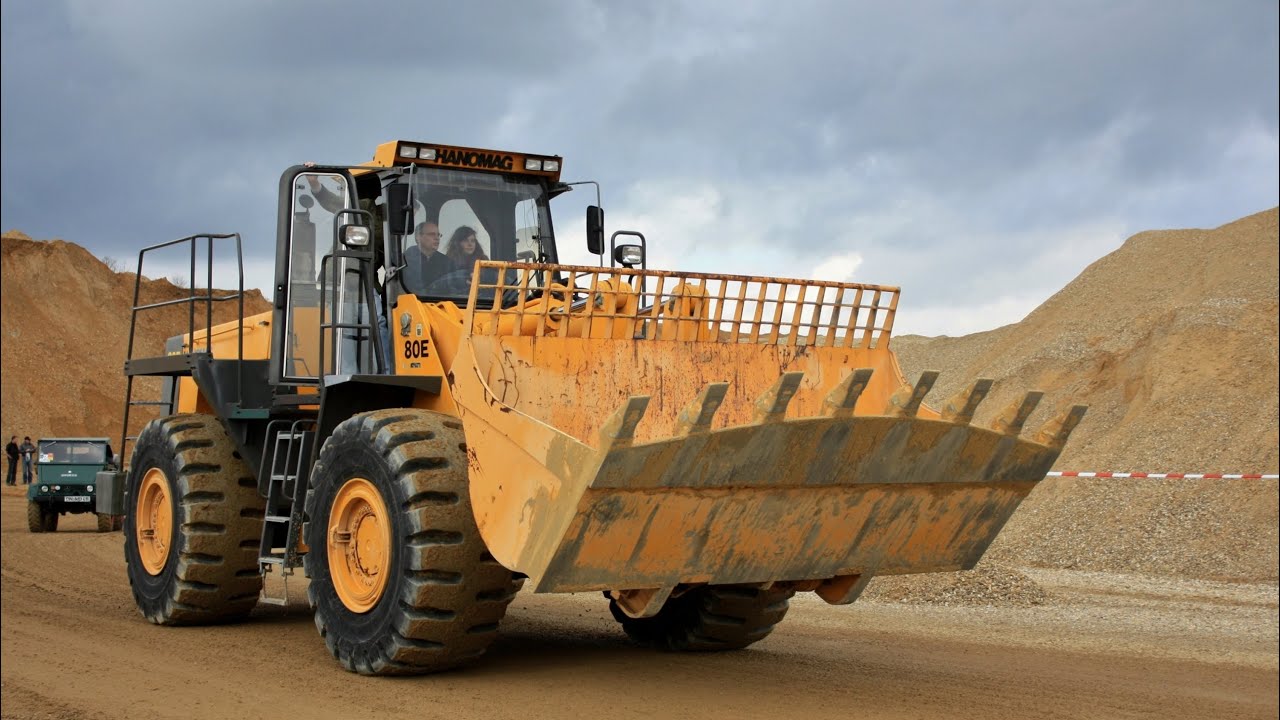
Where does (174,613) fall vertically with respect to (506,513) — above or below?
below

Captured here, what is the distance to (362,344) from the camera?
9.71m

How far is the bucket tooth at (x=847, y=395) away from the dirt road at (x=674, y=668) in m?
1.68

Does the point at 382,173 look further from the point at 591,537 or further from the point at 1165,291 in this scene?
the point at 1165,291

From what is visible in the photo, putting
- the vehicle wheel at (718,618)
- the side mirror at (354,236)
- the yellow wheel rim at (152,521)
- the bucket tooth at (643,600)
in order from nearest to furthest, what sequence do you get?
the bucket tooth at (643,600) < the side mirror at (354,236) < the vehicle wheel at (718,618) < the yellow wheel rim at (152,521)

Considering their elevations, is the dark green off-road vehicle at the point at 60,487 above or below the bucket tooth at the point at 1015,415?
below

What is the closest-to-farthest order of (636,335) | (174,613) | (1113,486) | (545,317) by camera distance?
1. (545,317)
2. (636,335)
3. (174,613)
4. (1113,486)

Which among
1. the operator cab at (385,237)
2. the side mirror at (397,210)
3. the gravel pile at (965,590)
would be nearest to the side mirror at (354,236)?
the operator cab at (385,237)

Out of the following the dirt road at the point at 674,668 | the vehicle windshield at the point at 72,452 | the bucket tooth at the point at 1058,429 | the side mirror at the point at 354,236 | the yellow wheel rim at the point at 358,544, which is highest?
the side mirror at the point at 354,236

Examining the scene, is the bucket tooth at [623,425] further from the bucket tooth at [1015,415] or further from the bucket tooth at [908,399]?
the bucket tooth at [1015,415]

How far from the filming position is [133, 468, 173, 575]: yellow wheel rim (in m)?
11.1

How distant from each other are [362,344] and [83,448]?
61.2 feet

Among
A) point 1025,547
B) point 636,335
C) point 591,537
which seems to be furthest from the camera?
point 1025,547

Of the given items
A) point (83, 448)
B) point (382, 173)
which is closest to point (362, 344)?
point (382, 173)

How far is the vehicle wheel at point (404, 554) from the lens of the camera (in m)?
7.61
